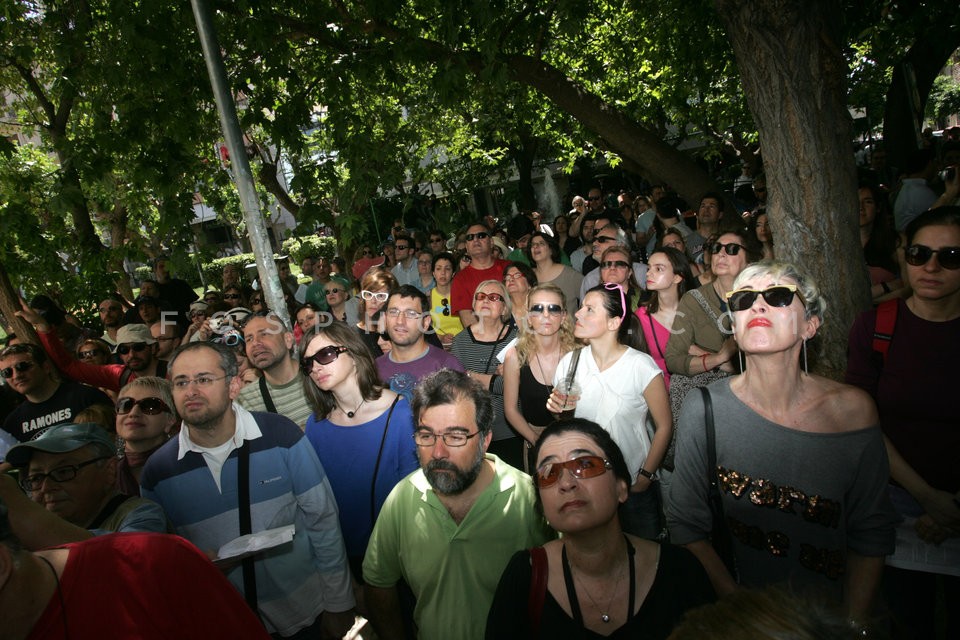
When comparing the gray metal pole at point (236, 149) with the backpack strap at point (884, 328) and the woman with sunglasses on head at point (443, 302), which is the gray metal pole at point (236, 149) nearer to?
the woman with sunglasses on head at point (443, 302)

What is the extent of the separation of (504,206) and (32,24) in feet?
59.9

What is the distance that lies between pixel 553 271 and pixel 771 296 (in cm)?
367

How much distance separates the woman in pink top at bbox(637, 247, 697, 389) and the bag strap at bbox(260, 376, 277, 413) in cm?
270

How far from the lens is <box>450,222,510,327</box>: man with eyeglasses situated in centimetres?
581

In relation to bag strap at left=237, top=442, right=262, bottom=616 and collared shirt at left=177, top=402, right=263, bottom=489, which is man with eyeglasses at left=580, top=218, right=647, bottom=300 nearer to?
collared shirt at left=177, top=402, right=263, bottom=489

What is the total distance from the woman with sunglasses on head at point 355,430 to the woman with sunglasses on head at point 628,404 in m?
0.92

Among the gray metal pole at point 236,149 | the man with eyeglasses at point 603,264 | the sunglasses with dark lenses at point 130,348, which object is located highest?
the gray metal pole at point 236,149

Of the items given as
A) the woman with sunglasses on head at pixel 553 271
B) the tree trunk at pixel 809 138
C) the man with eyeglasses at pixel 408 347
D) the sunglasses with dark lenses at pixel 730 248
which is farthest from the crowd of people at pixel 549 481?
the woman with sunglasses on head at pixel 553 271

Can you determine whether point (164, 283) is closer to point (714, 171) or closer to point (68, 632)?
point (68, 632)

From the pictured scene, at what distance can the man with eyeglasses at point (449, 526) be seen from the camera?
221 cm

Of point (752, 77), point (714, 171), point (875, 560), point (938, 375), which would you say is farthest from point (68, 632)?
point (714, 171)

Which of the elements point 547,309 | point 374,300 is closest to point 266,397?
point 374,300

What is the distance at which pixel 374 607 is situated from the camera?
2420 millimetres

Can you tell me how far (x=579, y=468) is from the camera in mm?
1998
